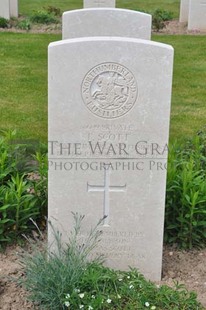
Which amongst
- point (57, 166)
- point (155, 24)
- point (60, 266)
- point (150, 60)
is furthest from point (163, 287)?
point (155, 24)

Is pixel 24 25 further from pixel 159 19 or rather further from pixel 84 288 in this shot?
pixel 84 288

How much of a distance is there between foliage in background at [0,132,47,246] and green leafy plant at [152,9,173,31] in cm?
835

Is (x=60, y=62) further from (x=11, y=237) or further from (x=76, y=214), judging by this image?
(x=11, y=237)

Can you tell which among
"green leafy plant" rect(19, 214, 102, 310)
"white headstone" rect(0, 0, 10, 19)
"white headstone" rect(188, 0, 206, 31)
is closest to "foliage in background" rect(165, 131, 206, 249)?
"green leafy plant" rect(19, 214, 102, 310)

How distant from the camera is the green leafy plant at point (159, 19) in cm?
1302

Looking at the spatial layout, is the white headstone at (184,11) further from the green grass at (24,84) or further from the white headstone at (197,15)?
the green grass at (24,84)

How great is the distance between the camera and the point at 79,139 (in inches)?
153

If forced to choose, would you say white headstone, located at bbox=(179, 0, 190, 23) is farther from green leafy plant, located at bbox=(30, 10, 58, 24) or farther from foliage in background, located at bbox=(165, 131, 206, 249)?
foliage in background, located at bbox=(165, 131, 206, 249)

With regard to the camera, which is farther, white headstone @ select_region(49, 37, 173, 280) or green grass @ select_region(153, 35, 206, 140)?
green grass @ select_region(153, 35, 206, 140)

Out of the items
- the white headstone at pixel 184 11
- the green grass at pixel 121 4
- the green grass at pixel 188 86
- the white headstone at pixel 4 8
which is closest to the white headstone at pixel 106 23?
the green grass at pixel 188 86

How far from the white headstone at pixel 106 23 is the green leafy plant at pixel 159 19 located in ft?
25.3

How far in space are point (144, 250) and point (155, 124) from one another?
868mm

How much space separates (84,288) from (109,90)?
119 centimetres

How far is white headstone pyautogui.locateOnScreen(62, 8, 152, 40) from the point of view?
5.32 metres
